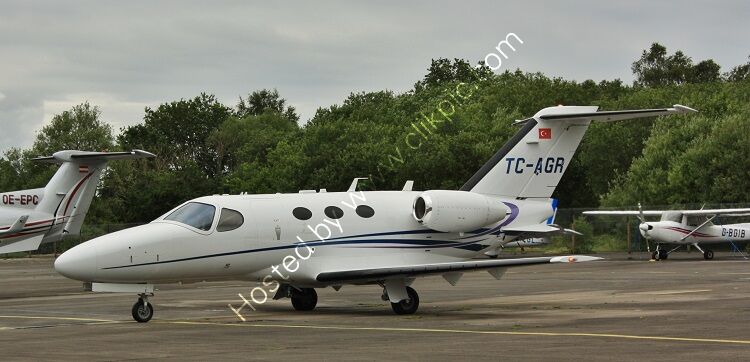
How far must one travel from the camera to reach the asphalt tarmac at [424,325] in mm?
14938

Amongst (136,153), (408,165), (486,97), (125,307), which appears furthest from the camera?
(486,97)

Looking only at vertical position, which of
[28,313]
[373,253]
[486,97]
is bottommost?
[28,313]

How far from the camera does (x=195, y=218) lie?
21.7 meters

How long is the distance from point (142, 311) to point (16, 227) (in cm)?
1674

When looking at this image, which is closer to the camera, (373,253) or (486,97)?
(373,253)

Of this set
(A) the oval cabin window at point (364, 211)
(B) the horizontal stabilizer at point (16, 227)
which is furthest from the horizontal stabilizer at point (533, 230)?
(B) the horizontal stabilizer at point (16, 227)

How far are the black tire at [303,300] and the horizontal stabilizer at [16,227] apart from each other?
15474mm

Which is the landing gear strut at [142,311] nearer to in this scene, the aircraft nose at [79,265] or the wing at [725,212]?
the aircraft nose at [79,265]

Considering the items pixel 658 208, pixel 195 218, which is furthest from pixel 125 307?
pixel 658 208

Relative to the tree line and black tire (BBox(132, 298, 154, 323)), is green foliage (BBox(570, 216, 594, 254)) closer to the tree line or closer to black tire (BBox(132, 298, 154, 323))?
the tree line

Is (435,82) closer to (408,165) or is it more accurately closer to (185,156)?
(185,156)

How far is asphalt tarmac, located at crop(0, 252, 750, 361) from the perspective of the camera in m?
14.9

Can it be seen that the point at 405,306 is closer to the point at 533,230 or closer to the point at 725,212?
the point at 533,230

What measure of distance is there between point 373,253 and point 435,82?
10743cm
